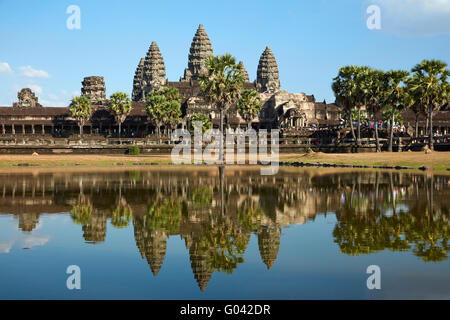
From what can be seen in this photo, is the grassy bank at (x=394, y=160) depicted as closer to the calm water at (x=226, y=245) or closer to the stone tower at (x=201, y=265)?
the calm water at (x=226, y=245)

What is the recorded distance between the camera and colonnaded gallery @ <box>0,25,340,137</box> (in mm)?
128125

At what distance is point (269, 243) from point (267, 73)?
18075 cm

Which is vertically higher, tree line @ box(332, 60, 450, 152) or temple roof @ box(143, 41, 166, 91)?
temple roof @ box(143, 41, 166, 91)

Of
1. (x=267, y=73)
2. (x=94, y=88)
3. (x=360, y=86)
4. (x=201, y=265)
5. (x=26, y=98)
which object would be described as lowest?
(x=201, y=265)

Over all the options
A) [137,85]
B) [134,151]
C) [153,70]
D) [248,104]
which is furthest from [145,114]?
[137,85]

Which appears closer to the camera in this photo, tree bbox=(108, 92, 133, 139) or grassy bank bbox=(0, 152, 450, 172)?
grassy bank bbox=(0, 152, 450, 172)

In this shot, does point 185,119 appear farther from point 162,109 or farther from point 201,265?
point 201,265

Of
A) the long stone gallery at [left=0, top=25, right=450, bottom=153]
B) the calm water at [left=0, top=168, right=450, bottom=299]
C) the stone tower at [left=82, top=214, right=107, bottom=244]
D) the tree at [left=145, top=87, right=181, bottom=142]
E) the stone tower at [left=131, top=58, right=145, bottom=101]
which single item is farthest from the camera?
the stone tower at [left=131, top=58, right=145, bottom=101]

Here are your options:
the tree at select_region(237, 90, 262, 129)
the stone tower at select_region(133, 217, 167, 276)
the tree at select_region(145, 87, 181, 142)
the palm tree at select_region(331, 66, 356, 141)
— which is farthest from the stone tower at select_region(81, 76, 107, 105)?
the stone tower at select_region(133, 217, 167, 276)

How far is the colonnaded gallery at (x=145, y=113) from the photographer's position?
420 feet

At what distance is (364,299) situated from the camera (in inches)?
412

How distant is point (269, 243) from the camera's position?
16.0 meters

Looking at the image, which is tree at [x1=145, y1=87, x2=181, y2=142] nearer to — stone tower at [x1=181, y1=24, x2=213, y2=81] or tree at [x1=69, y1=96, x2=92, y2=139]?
tree at [x1=69, y1=96, x2=92, y2=139]

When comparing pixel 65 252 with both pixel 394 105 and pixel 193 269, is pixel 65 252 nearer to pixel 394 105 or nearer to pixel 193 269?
pixel 193 269
